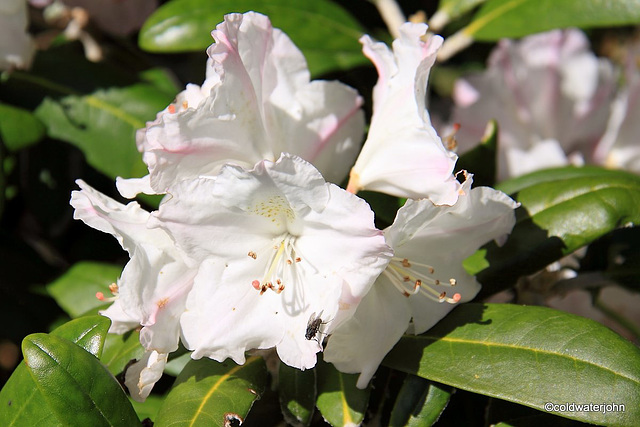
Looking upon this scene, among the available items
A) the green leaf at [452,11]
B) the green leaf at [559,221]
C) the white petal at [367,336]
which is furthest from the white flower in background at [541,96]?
the white petal at [367,336]

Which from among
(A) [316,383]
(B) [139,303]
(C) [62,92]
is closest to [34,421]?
(B) [139,303]

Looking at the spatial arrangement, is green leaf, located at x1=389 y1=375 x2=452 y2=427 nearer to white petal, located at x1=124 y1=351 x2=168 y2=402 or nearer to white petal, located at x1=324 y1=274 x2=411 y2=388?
white petal, located at x1=324 y1=274 x2=411 y2=388

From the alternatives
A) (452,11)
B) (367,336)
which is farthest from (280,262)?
(452,11)

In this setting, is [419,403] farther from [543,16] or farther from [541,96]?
[541,96]

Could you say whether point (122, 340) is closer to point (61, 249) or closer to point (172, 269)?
point (172, 269)

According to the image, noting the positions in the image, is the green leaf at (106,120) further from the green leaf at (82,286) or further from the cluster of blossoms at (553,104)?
the cluster of blossoms at (553,104)

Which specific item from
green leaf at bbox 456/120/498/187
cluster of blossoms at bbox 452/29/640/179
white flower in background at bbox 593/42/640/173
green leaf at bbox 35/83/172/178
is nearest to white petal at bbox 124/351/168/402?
green leaf at bbox 35/83/172/178
